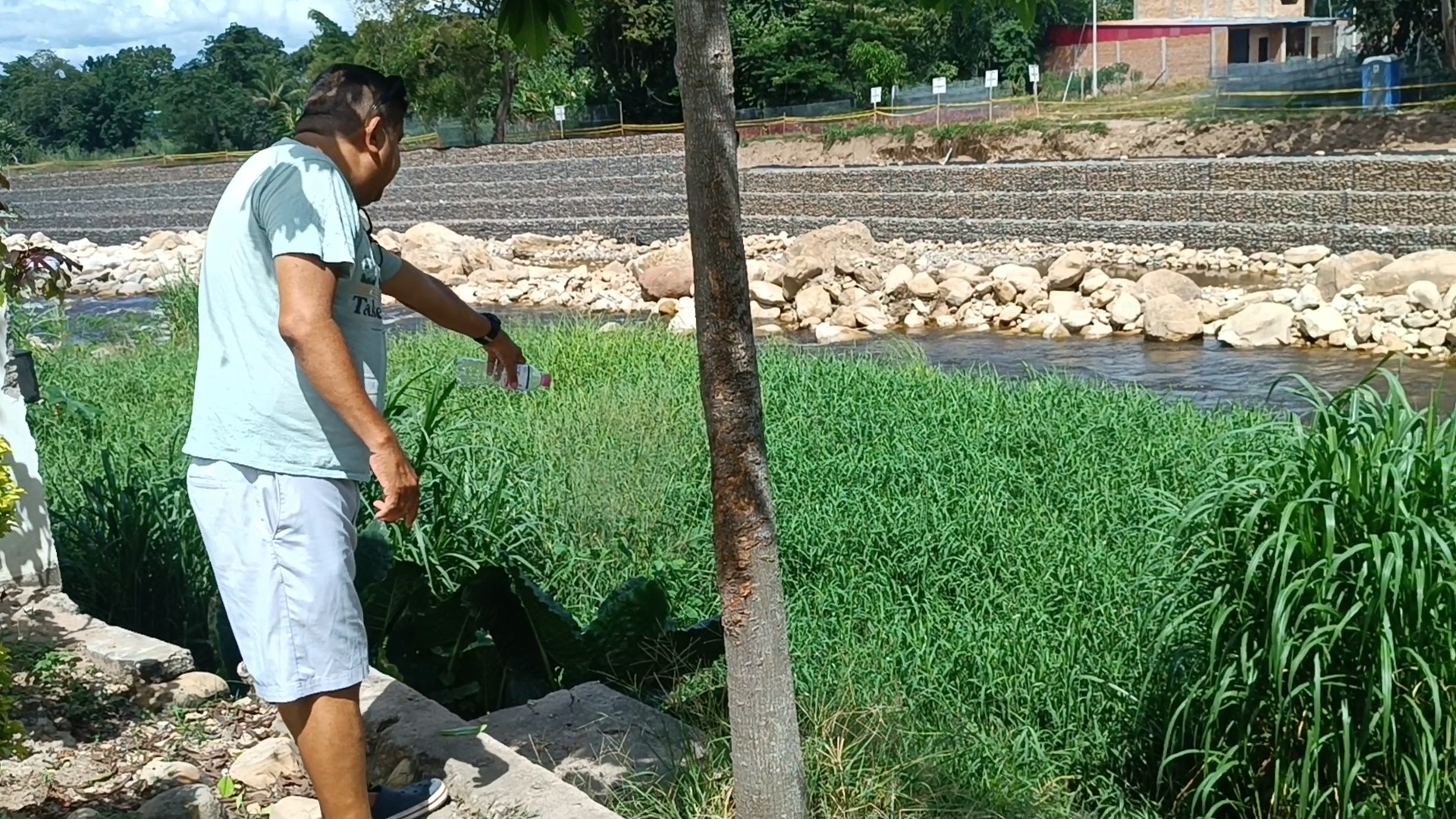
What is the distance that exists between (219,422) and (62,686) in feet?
4.78

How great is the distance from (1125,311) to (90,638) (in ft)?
38.6

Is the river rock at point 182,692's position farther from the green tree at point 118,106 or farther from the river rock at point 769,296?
the green tree at point 118,106

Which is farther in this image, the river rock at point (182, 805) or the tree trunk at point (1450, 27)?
the tree trunk at point (1450, 27)

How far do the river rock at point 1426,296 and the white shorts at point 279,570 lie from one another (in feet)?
39.5

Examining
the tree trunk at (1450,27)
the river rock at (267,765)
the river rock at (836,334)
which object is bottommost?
the river rock at (836,334)

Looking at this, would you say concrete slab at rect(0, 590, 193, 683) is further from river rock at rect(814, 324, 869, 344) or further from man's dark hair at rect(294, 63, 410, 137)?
river rock at rect(814, 324, 869, 344)

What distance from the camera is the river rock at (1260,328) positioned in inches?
498

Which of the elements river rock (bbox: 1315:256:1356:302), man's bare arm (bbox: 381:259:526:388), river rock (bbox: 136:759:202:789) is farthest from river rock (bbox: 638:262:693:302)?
river rock (bbox: 136:759:202:789)

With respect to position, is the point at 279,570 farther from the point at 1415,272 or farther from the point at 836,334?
the point at 1415,272

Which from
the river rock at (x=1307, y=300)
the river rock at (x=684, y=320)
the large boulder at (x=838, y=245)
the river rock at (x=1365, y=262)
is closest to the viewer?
the river rock at (x=1307, y=300)

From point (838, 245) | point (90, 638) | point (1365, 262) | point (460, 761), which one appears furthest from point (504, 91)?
point (460, 761)

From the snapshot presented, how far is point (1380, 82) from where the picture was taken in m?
25.3

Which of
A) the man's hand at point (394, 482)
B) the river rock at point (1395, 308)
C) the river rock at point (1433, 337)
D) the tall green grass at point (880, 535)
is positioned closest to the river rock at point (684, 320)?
the tall green grass at point (880, 535)

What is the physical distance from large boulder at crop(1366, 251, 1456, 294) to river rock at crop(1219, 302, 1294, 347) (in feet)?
3.77
